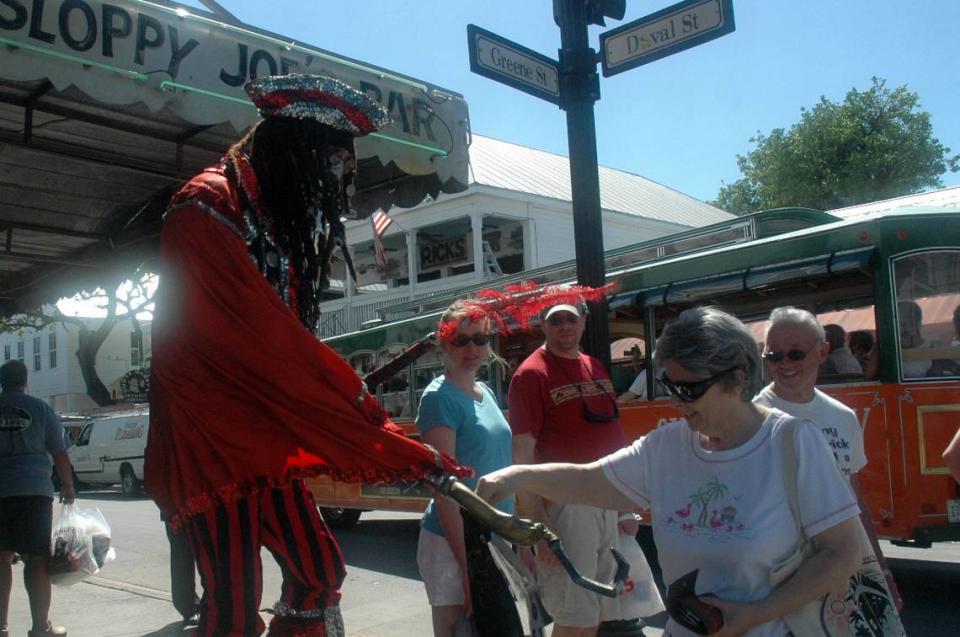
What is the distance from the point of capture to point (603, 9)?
516 cm

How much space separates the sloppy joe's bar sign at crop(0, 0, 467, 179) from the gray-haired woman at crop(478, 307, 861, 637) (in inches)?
75.0

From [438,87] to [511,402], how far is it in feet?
5.03

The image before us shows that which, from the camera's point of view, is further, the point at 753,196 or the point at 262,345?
the point at 753,196

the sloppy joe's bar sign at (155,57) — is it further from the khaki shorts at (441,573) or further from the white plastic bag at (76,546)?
the white plastic bag at (76,546)

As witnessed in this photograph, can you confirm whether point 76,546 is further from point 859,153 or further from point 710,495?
point 859,153

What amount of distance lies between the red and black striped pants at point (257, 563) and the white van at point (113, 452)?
64.4ft

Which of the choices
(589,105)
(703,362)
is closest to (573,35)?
(589,105)

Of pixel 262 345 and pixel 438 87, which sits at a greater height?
pixel 438 87

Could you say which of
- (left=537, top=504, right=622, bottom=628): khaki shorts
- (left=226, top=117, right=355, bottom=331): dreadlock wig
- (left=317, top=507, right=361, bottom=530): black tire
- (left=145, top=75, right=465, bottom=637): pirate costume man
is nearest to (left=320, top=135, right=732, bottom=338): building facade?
(left=317, top=507, right=361, bottom=530): black tire

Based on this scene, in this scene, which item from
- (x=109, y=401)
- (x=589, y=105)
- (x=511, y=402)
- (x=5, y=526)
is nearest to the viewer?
(x=511, y=402)

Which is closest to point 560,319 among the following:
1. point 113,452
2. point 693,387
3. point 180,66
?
point 180,66

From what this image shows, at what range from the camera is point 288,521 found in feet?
7.69

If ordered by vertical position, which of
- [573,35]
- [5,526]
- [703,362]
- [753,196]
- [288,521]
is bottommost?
[5,526]

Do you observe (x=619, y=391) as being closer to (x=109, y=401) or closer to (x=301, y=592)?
(x=301, y=592)
